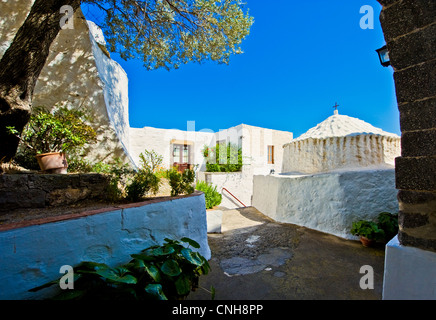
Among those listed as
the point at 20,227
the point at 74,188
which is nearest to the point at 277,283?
the point at 20,227

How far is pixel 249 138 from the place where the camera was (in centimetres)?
1227

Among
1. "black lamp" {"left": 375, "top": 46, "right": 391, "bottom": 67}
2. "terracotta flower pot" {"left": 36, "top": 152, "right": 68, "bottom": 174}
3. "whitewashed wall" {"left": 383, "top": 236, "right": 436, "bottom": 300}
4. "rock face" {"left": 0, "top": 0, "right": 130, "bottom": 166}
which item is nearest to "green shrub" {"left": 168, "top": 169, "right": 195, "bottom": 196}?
"terracotta flower pot" {"left": 36, "top": 152, "right": 68, "bottom": 174}

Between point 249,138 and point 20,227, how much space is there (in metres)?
11.5

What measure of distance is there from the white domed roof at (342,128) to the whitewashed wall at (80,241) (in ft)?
14.0

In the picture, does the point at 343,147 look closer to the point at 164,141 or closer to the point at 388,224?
the point at 388,224

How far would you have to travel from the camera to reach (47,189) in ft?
9.16

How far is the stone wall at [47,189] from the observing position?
8.28ft

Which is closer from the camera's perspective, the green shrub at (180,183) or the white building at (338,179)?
the green shrub at (180,183)

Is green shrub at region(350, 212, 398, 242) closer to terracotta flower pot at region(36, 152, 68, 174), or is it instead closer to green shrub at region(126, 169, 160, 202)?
green shrub at region(126, 169, 160, 202)

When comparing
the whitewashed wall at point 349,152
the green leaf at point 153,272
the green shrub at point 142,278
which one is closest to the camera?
the green shrub at point 142,278

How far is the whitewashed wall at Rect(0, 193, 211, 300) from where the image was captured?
5.08 feet

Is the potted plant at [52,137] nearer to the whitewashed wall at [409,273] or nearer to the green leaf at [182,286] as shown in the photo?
the green leaf at [182,286]

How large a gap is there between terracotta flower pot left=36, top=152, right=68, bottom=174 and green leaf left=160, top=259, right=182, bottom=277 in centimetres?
265

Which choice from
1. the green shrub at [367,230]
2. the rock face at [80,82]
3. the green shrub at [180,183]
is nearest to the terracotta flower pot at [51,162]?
the rock face at [80,82]
